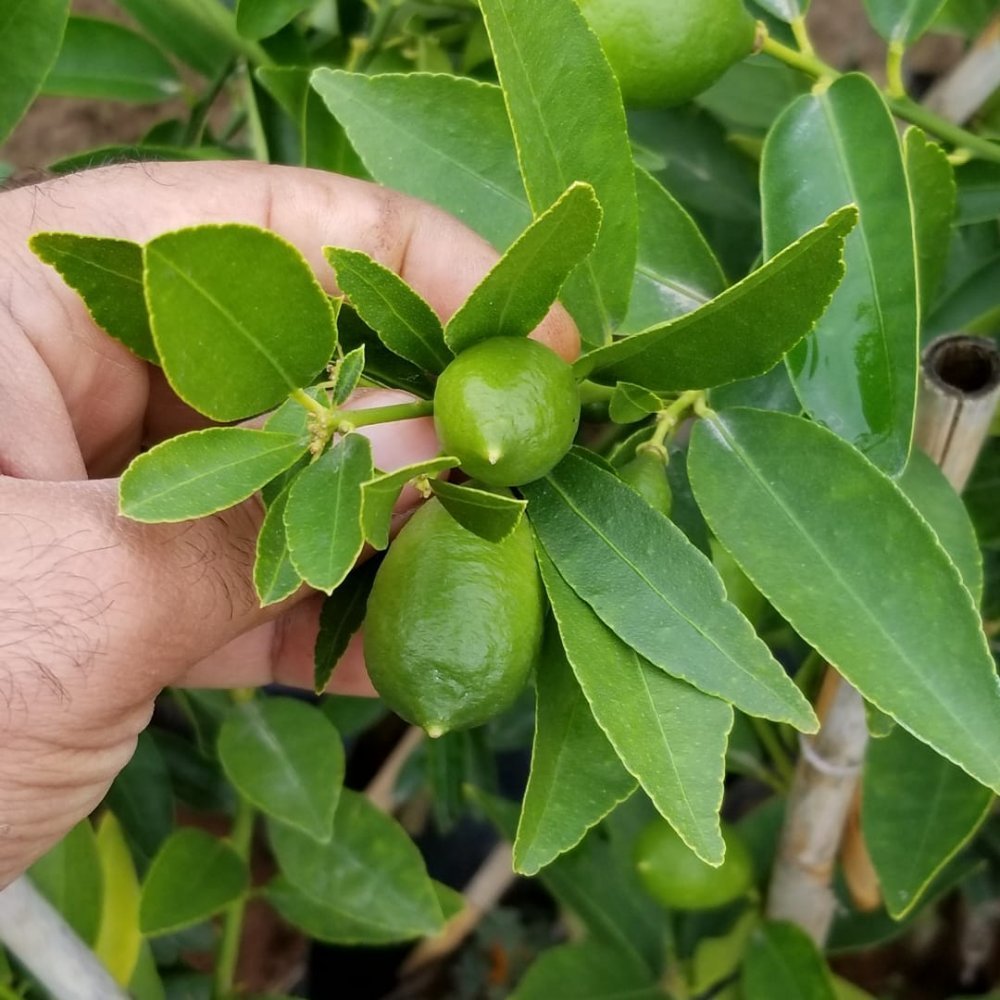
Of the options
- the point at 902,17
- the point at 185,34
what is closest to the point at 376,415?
the point at 902,17

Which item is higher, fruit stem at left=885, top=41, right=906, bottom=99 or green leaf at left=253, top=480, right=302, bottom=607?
fruit stem at left=885, top=41, right=906, bottom=99

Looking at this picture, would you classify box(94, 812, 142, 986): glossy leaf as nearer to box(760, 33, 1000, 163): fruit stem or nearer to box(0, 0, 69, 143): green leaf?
box(0, 0, 69, 143): green leaf

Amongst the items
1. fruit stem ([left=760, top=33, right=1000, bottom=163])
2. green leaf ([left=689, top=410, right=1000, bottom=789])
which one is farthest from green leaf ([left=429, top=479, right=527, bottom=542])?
fruit stem ([left=760, top=33, right=1000, bottom=163])

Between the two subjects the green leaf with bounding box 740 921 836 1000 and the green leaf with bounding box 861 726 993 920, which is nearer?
the green leaf with bounding box 861 726 993 920

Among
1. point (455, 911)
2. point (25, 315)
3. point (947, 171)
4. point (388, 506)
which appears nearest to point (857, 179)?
point (947, 171)

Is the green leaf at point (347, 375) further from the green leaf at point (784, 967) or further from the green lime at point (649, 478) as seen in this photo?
the green leaf at point (784, 967)

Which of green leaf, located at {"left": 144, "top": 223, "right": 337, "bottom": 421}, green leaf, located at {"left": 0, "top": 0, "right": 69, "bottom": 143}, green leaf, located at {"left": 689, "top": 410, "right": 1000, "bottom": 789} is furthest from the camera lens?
green leaf, located at {"left": 0, "top": 0, "right": 69, "bottom": 143}

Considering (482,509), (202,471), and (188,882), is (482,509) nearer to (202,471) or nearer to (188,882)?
(202,471)
